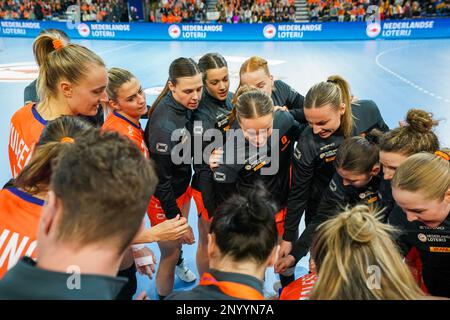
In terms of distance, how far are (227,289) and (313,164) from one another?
1423mm

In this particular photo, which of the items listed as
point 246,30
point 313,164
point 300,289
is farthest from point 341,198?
point 246,30

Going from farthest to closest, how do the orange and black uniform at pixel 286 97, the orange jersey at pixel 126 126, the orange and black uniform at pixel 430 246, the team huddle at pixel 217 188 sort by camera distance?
the orange and black uniform at pixel 286 97, the orange jersey at pixel 126 126, the orange and black uniform at pixel 430 246, the team huddle at pixel 217 188

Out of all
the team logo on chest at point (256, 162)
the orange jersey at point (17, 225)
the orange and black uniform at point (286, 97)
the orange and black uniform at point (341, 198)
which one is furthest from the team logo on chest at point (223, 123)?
the orange jersey at point (17, 225)

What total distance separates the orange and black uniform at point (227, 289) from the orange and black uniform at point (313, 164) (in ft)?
4.24

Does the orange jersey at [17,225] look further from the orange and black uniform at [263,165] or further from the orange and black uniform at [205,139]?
the orange and black uniform at [205,139]

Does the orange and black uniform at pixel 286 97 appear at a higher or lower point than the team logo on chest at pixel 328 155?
higher

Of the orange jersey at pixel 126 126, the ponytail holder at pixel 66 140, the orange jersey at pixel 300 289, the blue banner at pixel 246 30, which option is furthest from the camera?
the blue banner at pixel 246 30

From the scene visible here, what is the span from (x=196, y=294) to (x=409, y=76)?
10053 millimetres

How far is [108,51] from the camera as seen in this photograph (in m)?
14.5

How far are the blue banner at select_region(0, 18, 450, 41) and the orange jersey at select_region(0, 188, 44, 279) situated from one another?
1680 centimetres

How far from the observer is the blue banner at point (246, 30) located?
15633 millimetres

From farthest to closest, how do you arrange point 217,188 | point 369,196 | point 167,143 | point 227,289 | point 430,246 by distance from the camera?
point 217,188 → point 167,143 → point 369,196 → point 430,246 → point 227,289

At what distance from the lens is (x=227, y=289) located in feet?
3.84

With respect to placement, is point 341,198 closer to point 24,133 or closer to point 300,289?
point 300,289
